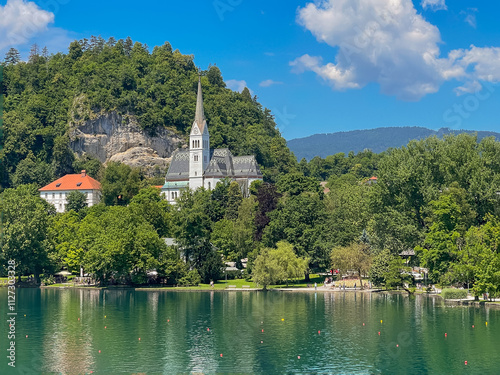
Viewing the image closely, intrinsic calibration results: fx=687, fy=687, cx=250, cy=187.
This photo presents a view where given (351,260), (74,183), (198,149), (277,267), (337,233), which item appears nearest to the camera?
(277,267)

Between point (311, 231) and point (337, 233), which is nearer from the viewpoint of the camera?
point (311, 231)

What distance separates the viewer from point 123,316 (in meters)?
59.7

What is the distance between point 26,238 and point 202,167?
70.7 m

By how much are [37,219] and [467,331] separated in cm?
5821

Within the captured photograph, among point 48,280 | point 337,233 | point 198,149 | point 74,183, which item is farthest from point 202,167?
point 337,233

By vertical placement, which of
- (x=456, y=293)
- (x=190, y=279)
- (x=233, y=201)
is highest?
(x=233, y=201)

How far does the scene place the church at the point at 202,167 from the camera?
150250 millimetres

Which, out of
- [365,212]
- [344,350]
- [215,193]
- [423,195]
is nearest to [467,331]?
[344,350]

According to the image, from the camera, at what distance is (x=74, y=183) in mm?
148125

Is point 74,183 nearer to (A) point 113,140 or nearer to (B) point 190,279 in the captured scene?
(A) point 113,140

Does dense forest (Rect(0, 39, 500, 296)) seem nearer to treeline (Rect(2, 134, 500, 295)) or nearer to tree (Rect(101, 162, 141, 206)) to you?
treeline (Rect(2, 134, 500, 295))

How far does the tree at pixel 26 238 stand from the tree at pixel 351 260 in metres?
36.7

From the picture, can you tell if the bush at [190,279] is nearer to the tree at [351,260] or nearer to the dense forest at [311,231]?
the dense forest at [311,231]

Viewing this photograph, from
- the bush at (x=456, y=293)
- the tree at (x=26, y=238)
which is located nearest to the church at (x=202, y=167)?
the tree at (x=26, y=238)
